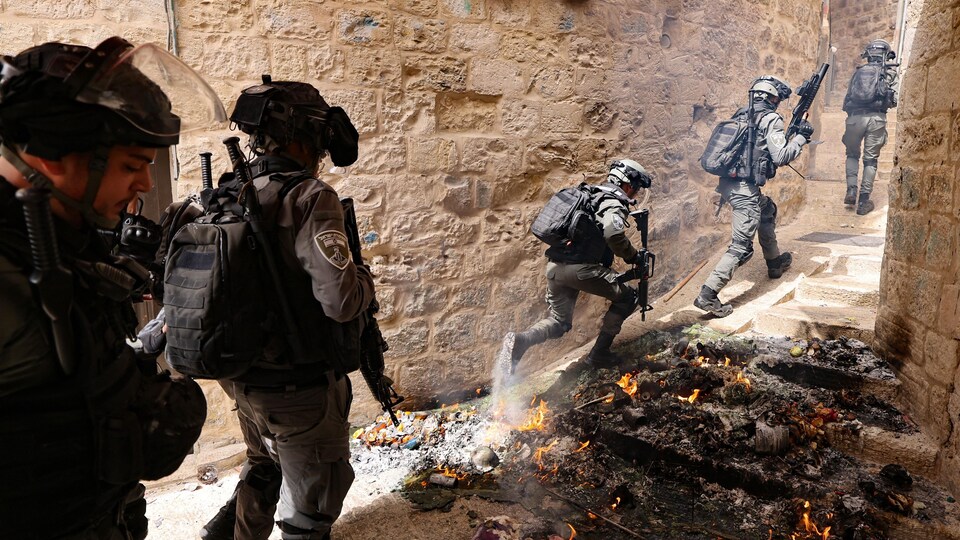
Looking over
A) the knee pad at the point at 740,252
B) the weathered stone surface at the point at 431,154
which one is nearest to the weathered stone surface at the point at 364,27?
the weathered stone surface at the point at 431,154

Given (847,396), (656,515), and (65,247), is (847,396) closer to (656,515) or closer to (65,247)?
(656,515)

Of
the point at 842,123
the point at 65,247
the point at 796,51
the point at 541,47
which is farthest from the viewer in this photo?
the point at 842,123

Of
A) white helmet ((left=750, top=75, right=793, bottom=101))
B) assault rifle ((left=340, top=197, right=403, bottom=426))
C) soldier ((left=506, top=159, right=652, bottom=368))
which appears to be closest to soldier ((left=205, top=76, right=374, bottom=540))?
assault rifle ((left=340, top=197, right=403, bottom=426))

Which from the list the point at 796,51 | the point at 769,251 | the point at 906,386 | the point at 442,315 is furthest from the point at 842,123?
the point at 442,315

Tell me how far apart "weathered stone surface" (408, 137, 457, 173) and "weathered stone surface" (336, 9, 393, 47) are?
2.32 ft

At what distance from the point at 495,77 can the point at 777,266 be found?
3989 millimetres

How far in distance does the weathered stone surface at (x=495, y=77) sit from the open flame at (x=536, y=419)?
98.0 inches

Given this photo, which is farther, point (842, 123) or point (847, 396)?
point (842, 123)

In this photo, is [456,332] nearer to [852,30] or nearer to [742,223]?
[742,223]

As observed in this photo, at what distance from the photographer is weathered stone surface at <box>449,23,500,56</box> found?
4.39 meters

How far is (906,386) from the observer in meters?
3.99

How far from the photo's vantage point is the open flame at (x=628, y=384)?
4.69 metres

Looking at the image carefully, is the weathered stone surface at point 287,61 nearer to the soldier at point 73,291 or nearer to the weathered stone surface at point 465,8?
the weathered stone surface at point 465,8

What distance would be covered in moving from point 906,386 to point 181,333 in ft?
14.4
